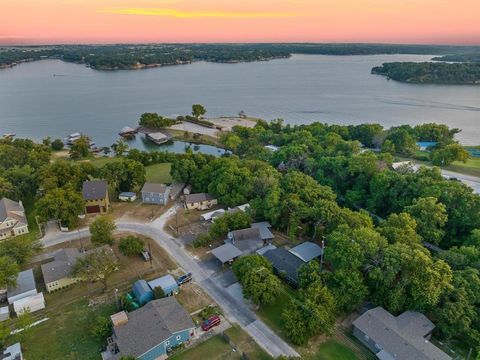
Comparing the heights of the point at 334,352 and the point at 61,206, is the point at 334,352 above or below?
below

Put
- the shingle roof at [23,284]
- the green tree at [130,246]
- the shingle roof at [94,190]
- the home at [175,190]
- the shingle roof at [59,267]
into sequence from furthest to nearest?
the home at [175,190] → the shingle roof at [94,190] → the green tree at [130,246] → the shingle roof at [59,267] → the shingle roof at [23,284]

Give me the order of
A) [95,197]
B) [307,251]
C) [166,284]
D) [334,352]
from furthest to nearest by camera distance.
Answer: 1. [95,197]
2. [307,251]
3. [166,284]
4. [334,352]

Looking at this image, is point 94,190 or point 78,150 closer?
point 94,190

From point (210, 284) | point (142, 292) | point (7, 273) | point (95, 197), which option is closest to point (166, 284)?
point (142, 292)

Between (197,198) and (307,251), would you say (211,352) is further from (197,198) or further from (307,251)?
(197,198)

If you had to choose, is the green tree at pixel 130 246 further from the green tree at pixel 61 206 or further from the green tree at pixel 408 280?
the green tree at pixel 408 280

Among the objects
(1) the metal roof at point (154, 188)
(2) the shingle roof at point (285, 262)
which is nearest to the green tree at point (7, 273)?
(1) the metal roof at point (154, 188)

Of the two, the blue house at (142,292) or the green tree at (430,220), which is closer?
the blue house at (142,292)
